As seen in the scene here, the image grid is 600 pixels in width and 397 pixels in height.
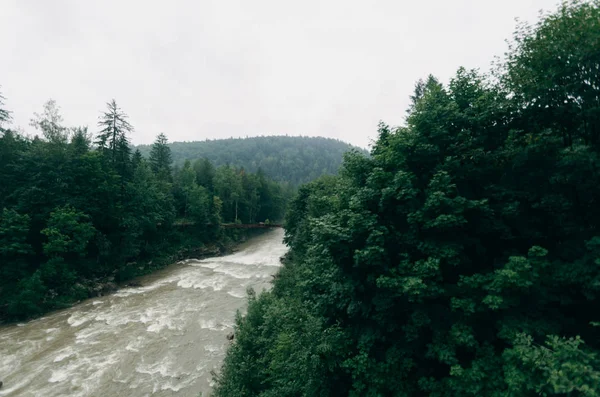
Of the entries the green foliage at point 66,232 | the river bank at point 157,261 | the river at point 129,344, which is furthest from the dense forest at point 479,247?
the green foliage at point 66,232

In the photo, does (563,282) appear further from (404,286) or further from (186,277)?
(186,277)

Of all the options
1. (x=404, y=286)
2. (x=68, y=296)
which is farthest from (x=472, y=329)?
(x=68, y=296)

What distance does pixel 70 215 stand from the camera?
1000 inches

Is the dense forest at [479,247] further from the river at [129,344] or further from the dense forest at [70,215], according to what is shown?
the dense forest at [70,215]

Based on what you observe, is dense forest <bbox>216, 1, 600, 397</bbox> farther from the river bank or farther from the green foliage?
the green foliage

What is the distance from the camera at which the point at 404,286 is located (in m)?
6.95

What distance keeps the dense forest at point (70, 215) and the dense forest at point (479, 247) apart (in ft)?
81.9

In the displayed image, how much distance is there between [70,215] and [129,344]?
1502 cm

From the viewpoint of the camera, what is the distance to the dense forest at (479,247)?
21.3 ft

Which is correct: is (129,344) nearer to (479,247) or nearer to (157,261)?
(479,247)

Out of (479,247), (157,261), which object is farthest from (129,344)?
(157,261)

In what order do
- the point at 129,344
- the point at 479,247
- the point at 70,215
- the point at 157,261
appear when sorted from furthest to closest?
the point at 157,261, the point at 70,215, the point at 129,344, the point at 479,247

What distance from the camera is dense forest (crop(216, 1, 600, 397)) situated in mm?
6480

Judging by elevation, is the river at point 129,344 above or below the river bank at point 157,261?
below
